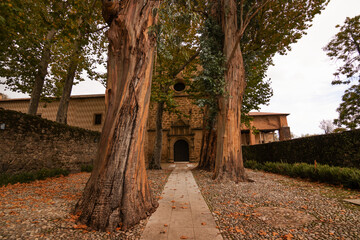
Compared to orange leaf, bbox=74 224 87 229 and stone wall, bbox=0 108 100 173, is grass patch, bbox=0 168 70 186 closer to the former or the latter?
stone wall, bbox=0 108 100 173

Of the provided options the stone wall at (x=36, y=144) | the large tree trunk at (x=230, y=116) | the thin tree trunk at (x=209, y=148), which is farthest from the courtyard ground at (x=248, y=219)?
the thin tree trunk at (x=209, y=148)

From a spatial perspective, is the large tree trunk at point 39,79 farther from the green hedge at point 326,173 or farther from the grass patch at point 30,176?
the green hedge at point 326,173

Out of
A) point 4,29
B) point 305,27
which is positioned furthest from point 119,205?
point 305,27

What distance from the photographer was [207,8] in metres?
8.23

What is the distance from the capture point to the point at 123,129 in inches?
111

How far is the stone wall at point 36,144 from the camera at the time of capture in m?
5.93

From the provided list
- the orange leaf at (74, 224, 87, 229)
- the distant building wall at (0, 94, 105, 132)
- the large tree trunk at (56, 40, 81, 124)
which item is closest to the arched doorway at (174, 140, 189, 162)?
the distant building wall at (0, 94, 105, 132)

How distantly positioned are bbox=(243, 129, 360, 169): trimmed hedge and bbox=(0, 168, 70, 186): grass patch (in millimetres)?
11431

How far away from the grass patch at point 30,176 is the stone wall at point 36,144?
30cm

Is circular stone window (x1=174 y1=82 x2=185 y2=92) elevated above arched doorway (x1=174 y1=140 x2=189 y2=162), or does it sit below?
above

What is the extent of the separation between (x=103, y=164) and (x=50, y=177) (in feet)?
21.2

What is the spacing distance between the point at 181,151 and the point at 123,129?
14.7 metres

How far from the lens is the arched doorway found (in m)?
17.0

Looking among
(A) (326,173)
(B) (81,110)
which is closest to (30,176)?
(A) (326,173)
